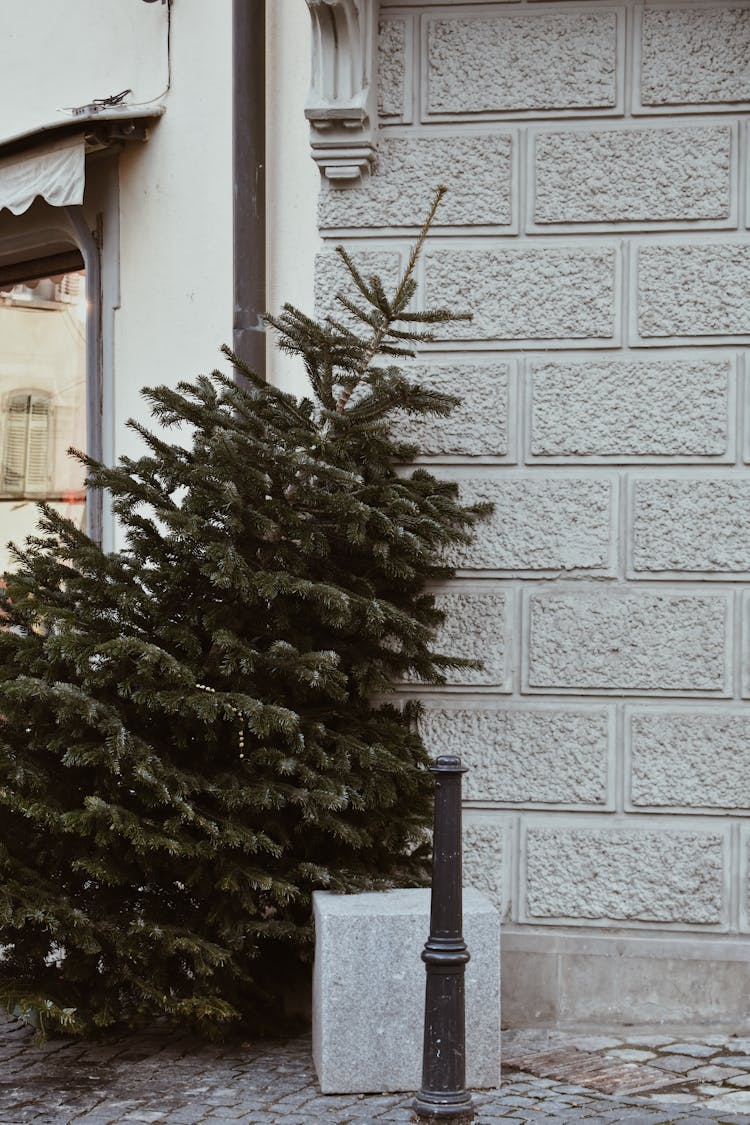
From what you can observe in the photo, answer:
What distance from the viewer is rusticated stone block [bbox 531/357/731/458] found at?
17.0 feet

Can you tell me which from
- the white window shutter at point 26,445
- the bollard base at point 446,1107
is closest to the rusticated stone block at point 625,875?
the bollard base at point 446,1107

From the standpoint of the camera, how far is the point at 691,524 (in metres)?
5.18

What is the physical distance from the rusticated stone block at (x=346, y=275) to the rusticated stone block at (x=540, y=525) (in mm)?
838

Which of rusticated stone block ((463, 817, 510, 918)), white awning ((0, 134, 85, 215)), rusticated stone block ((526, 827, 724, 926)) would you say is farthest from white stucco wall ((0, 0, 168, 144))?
rusticated stone block ((526, 827, 724, 926))

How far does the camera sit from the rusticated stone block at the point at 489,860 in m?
5.26

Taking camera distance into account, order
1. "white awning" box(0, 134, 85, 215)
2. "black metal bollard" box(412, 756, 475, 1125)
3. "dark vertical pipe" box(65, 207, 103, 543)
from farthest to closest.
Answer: "dark vertical pipe" box(65, 207, 103, 543) → "white awning" box(0, 134, 85, 215) → "black metal bollard" box(412, 756, 475, 1125)

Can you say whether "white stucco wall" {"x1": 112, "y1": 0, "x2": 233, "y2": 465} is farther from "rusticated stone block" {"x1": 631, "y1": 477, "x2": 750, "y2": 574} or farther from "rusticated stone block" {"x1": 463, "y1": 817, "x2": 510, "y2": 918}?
"rusticated stone block" {"x1": 463, "y1": 817, "x2": 510, "y2": 918}

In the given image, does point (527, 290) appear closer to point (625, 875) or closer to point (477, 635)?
point (477, 635)

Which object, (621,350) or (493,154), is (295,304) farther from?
(621,350)

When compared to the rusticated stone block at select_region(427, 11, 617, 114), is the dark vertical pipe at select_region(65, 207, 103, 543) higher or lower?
lower

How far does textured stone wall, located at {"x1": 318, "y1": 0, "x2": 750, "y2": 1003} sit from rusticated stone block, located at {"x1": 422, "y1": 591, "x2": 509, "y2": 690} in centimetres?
1

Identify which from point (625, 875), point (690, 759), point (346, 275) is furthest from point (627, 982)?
point (346, 275)

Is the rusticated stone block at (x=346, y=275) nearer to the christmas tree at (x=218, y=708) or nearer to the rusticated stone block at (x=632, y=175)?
the christmas tree at (x=218, y=708)

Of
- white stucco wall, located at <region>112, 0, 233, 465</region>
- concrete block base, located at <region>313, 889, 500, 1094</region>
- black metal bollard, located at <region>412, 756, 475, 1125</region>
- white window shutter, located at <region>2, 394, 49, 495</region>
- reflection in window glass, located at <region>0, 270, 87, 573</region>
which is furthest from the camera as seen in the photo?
white window shutter, located at <region>2, 394, 49, 495</region>
